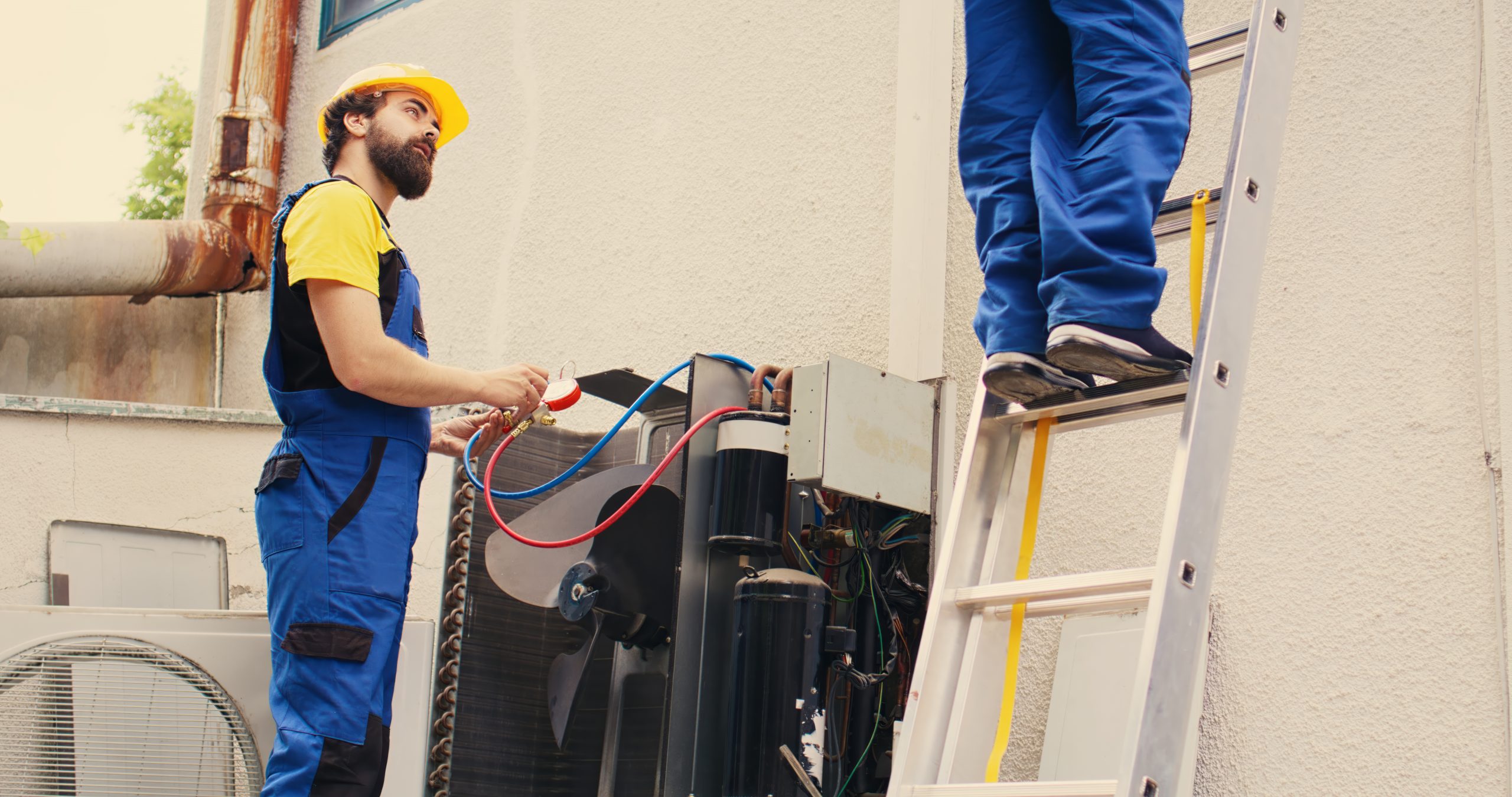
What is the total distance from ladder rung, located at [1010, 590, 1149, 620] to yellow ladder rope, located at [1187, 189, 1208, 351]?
0.37 m

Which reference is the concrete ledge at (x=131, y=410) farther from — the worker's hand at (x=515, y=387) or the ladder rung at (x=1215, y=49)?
the ladder rung at (x=1215, y=49)

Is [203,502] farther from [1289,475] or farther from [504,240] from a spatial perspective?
[1289,475]

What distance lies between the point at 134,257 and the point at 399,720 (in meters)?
3.36

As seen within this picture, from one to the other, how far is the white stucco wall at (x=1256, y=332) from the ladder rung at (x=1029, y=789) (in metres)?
0.82

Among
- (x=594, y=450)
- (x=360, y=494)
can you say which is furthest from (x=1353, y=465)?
(x=360, y=494)

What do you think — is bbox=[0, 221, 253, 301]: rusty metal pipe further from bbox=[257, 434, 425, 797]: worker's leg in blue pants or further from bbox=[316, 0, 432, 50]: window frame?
bbox=[257, 434, 425, 797]: worker's leg in blue pants

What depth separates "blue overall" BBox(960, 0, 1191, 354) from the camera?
66.4 inches

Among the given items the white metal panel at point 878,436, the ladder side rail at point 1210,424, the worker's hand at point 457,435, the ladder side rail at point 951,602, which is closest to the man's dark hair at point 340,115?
the worker's hand at point 457,435

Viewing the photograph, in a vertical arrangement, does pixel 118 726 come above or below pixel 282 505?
below

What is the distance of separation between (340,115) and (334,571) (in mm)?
1019

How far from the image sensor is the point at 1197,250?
187 centimetres

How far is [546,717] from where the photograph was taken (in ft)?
9.48

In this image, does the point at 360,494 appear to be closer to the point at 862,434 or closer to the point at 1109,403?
the point at 862,434

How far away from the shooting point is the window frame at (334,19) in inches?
205
